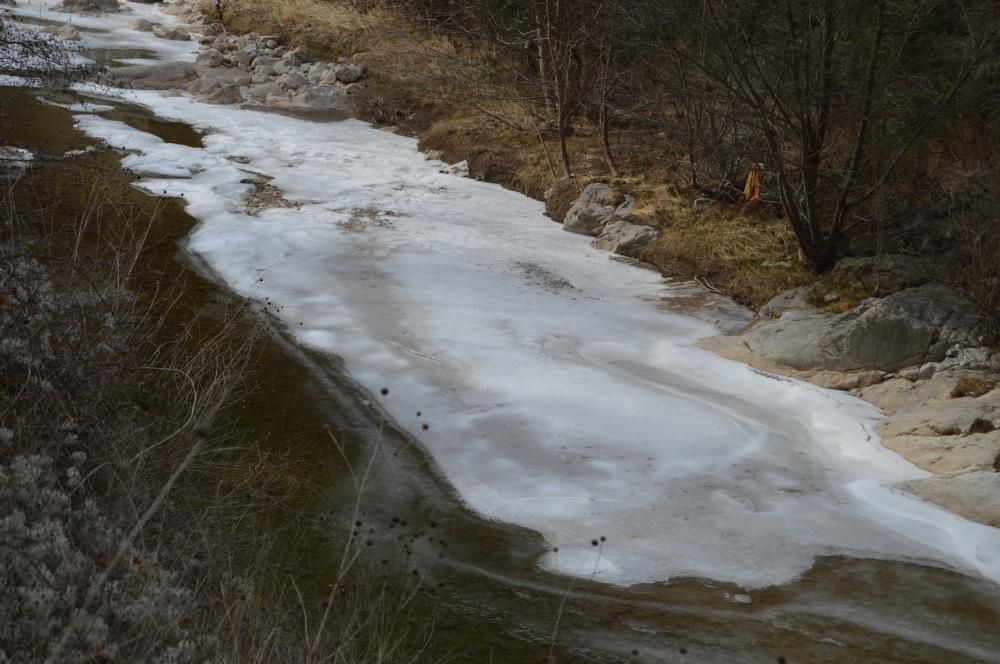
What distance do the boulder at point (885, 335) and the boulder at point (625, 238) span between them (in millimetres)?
3162

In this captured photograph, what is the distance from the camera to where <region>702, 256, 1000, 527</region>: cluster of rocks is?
23.8 ft

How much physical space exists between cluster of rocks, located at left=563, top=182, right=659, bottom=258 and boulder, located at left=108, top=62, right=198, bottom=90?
10913 mm

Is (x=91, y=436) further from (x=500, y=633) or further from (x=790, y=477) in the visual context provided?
(x=790, y=477)

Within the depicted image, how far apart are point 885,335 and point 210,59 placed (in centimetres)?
1705

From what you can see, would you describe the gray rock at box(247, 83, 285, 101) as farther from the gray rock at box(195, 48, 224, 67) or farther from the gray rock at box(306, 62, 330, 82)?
the gray rock at box(195, 48, 224, 67)

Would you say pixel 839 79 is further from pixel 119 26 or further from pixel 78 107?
pixel 119 26

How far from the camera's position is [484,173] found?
50.5ft

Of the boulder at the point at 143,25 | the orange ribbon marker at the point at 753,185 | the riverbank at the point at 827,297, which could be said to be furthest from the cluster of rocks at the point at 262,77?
the orange ribbon marker at the point at 753,185

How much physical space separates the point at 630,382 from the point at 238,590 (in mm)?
5104

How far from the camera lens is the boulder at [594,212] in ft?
42.9

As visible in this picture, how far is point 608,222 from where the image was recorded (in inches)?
513

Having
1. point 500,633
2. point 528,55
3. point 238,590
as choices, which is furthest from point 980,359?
point 528,55

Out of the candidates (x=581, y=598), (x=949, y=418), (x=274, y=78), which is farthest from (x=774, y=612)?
(x=274, y=78)

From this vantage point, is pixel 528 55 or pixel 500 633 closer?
pixel 500 633
